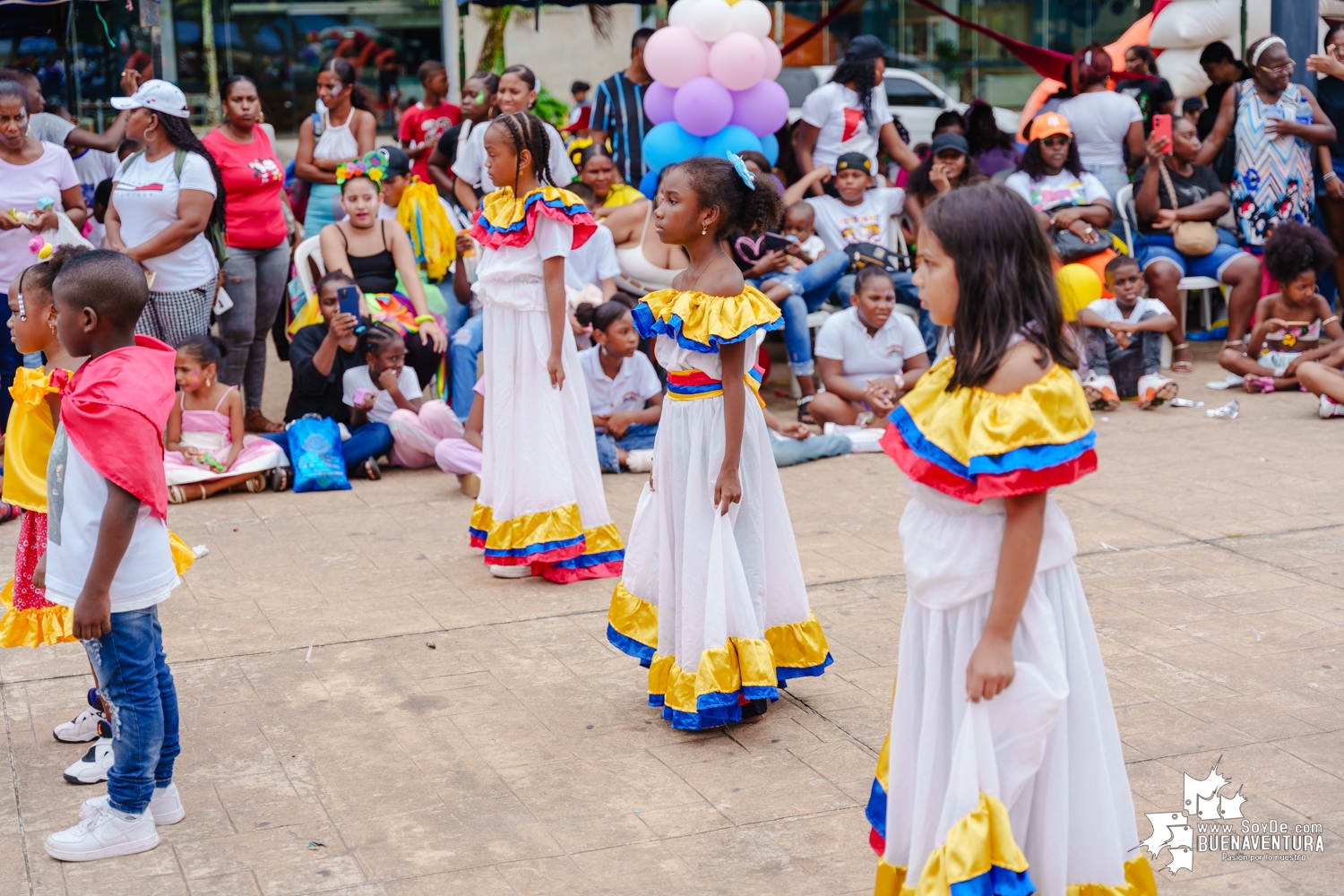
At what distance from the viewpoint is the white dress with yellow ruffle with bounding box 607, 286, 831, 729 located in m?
4.16

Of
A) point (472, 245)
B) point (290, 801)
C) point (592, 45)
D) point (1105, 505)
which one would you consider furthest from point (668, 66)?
point (592, 45)

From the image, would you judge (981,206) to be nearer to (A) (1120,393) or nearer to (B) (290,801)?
(B) (290,801)

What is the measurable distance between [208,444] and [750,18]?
4.56 metres

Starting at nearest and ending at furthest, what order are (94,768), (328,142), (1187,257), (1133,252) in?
(94,768) → (328,142) → (1133,252) → (1187,257)

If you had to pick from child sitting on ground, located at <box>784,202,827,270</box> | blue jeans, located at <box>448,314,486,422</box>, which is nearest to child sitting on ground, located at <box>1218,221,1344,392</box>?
child sitting on ground, located at <box>784,202,827,270</box>

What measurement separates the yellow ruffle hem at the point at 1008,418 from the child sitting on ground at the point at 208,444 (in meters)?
5.30

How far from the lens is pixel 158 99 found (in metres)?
7.14

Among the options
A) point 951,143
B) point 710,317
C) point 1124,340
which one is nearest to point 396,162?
point 951,143

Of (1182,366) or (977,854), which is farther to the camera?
(1182,366)

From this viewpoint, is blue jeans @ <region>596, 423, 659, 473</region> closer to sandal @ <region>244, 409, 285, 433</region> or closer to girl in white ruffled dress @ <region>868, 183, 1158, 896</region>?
sandal @ <region>244, 409, 285, 433</region>

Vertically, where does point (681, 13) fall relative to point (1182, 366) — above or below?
above

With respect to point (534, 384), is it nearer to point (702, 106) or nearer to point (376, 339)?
point (376, 339)

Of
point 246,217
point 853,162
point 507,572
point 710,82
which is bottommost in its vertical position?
point 507,572

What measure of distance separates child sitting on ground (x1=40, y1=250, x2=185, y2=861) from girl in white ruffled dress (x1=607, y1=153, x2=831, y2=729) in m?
1.43
